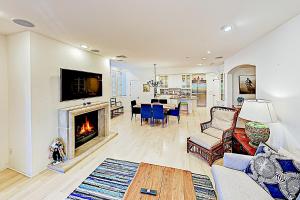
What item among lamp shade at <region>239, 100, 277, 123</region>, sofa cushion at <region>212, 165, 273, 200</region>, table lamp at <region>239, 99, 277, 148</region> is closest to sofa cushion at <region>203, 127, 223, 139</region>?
table lamp at <region>239, 99, 277, 148</region>

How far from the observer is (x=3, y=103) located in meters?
2.72

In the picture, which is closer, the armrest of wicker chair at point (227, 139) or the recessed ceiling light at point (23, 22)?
the recessed ceiling light at point (23, 22)

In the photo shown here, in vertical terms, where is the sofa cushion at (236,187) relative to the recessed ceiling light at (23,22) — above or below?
below

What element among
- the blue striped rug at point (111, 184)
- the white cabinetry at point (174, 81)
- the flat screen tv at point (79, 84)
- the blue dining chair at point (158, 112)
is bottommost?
the blue striped rug at point (111, 184)

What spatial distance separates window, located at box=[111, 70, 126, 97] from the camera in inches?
329

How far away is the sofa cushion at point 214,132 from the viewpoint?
3259 mm

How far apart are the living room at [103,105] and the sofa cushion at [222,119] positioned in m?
0.04

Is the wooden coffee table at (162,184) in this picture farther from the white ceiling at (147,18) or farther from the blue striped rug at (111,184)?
the white ceiling at (147,18)

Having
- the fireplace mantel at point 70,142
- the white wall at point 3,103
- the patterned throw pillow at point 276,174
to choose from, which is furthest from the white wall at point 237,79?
the white wall at point 3,103

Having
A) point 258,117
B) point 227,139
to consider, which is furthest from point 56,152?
point 258,117

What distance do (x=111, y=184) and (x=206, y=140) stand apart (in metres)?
2.00

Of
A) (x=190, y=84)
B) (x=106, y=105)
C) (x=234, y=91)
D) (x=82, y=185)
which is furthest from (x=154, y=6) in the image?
(x=190, y=84)

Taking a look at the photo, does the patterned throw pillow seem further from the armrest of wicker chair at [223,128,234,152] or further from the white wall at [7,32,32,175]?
the white wall at [7,32,32,175]

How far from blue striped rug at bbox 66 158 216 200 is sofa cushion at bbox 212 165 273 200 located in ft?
1.68
